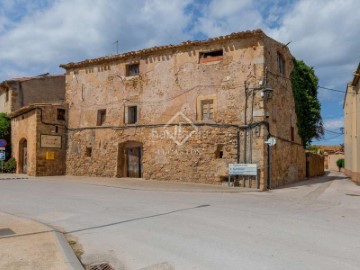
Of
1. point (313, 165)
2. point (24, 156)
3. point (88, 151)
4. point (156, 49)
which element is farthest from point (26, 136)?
point (313, 165)

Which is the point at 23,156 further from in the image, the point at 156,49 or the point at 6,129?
the point at 156,49

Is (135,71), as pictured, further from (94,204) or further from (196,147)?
(94,204)

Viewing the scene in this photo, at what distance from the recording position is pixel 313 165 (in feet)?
85.5

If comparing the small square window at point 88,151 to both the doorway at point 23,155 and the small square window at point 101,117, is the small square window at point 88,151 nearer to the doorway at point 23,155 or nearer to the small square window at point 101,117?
the small square window at point 101,117

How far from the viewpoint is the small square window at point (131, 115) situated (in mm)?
19031

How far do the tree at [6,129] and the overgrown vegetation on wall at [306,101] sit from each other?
64.6 feet

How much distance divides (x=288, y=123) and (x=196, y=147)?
5661 millimetres

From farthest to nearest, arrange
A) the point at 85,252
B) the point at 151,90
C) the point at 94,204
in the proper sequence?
the point at 151,90 → the point at 94,204 → the point at 85,252

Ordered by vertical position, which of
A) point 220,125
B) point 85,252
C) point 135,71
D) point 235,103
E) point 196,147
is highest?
point 135,71

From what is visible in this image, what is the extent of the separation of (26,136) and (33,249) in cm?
1900

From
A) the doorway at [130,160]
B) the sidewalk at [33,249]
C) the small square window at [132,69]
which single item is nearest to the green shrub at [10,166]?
the doorway at [130,160]

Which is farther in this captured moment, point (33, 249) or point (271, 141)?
point (271, 141)

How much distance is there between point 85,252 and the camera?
511cm

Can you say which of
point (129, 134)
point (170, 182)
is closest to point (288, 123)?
point (170, 182)
